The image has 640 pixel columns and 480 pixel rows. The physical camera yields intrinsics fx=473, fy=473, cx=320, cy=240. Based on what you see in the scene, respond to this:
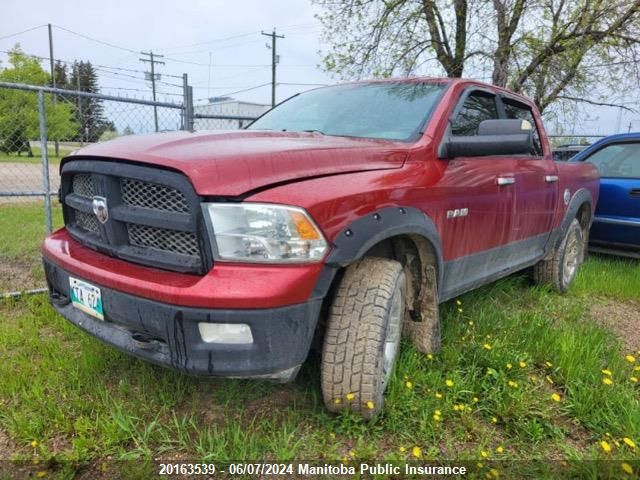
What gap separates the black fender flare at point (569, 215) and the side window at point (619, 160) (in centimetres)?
114

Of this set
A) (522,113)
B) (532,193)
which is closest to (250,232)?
(532,193)

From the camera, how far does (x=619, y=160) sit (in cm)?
557

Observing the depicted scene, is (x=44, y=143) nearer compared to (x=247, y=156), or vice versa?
(x=247, y=156)

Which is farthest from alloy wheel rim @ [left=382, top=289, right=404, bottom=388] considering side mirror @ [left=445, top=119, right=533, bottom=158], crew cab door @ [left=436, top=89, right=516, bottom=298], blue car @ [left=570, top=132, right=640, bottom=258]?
blue car @ [left=570, top=132, right=640, bottom=258]

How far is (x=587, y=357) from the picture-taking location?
2.80 metres

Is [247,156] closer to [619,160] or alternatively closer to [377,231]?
[377,231]

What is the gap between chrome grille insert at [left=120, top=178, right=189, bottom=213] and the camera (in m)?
1.89

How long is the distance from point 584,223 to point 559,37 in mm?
4225

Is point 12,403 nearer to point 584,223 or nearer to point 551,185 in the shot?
point 551,185

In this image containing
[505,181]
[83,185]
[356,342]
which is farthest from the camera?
[505,181]

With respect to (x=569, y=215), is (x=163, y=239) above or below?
above

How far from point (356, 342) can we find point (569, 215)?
322cm

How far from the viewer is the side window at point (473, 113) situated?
117 inches

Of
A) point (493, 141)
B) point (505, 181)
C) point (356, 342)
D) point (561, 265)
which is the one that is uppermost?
point (493, 141)
